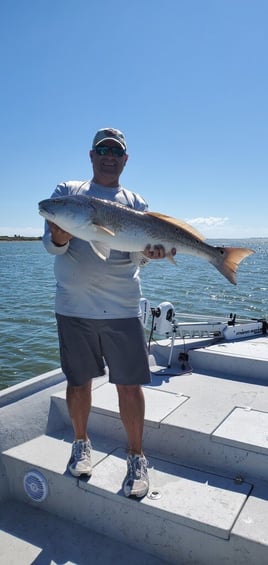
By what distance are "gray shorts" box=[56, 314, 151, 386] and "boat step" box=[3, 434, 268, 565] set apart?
75 centimetres

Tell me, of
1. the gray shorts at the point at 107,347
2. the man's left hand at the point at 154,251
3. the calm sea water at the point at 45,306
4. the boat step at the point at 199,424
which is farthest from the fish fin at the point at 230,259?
the calm sea water at the point at 45,306

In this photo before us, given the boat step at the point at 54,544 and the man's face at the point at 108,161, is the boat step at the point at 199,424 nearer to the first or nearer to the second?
the boat step at the point at 54,544

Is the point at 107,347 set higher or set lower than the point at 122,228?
lower

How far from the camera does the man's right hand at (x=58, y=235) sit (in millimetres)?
2906

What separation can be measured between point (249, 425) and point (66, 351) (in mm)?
1704

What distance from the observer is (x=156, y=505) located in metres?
2.87

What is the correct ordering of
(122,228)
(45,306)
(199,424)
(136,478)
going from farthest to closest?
(45,306)
(199,424)
(136,478)
(122,228)

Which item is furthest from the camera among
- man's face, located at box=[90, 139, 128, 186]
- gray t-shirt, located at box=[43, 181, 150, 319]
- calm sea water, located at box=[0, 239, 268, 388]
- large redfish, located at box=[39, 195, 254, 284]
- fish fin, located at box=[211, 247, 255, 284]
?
calm sea water, located at box=[0, 239, 268, 388]

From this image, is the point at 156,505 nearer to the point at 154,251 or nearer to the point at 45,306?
the point at 154,251

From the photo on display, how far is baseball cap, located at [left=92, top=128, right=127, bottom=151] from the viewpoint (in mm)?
3174

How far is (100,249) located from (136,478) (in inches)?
64.4

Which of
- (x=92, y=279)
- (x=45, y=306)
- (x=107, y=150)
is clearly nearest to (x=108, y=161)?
(x=107, y=150)

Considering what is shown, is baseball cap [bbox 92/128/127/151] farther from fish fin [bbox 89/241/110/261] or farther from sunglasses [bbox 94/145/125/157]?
fish fin [bbox 89/241/110/261]

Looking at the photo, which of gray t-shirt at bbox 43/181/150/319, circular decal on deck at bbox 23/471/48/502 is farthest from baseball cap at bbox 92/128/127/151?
circular decal on deck at bbox 23/471/48/502
